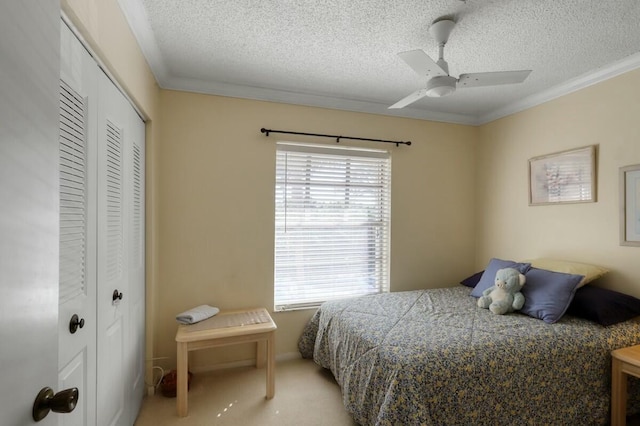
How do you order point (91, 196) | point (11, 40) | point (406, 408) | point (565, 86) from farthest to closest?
point (565, 86), point (406, 408), point (91, 196), point (11, 40)

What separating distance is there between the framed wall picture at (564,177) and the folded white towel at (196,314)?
328 centimetres

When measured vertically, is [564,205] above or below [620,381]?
above

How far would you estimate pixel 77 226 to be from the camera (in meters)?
1.24

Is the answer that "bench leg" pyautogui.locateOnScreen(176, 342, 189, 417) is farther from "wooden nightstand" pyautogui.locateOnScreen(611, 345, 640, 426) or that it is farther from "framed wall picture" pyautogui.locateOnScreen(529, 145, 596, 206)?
"framed wall picture" pyautogui.locateOnScreen(529, 145, 596, 206)

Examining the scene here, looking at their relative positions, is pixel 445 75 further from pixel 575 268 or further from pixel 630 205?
pixel 575 268

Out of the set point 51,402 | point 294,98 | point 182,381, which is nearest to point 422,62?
point 294,98

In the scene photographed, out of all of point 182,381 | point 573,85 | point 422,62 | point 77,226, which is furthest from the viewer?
point 573,85

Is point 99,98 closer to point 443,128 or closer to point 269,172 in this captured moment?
point 269,172

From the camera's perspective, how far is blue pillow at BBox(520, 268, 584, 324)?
2.19 metres

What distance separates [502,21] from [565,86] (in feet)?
4.57

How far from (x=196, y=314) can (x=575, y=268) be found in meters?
3.15

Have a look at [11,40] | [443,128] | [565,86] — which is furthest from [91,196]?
[565,86]

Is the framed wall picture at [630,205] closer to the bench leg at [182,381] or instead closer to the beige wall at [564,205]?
the beige wall at [564,205]

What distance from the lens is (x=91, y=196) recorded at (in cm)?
136
